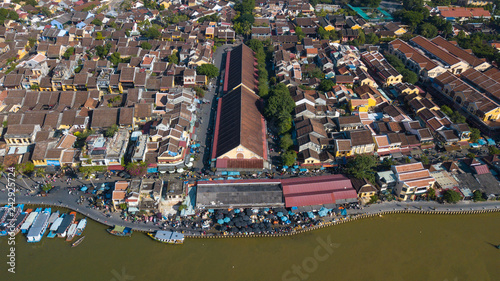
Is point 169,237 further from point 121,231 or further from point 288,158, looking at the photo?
point 288,158

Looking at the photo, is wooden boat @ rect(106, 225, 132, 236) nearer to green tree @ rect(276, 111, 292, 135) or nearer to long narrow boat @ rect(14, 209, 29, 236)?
long narrow boat @ rect(14, 209, 29, 236)

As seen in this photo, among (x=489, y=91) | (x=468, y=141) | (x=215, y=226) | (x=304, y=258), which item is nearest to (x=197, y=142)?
(x=215, y=226)

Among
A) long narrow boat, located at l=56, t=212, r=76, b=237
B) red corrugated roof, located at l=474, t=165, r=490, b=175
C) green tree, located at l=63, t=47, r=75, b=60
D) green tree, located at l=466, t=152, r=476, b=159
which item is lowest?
green tree, located at l=63, t=47, r=75, b=60

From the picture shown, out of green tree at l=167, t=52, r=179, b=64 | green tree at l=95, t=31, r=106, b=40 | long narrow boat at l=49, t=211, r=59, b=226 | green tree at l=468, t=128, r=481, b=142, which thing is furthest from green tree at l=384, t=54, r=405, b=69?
green tree at l=95, t=31, r=106, b=40

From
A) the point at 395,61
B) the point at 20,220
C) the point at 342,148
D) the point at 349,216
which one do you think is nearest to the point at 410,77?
the point at 395,61

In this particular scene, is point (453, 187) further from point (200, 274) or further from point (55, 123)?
point (55, 123)

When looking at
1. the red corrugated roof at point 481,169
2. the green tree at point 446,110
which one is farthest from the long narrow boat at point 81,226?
the green tree at point 446,110

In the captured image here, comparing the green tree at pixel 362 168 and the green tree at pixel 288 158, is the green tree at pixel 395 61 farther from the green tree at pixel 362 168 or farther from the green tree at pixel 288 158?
the green tree at pixel 288 158
